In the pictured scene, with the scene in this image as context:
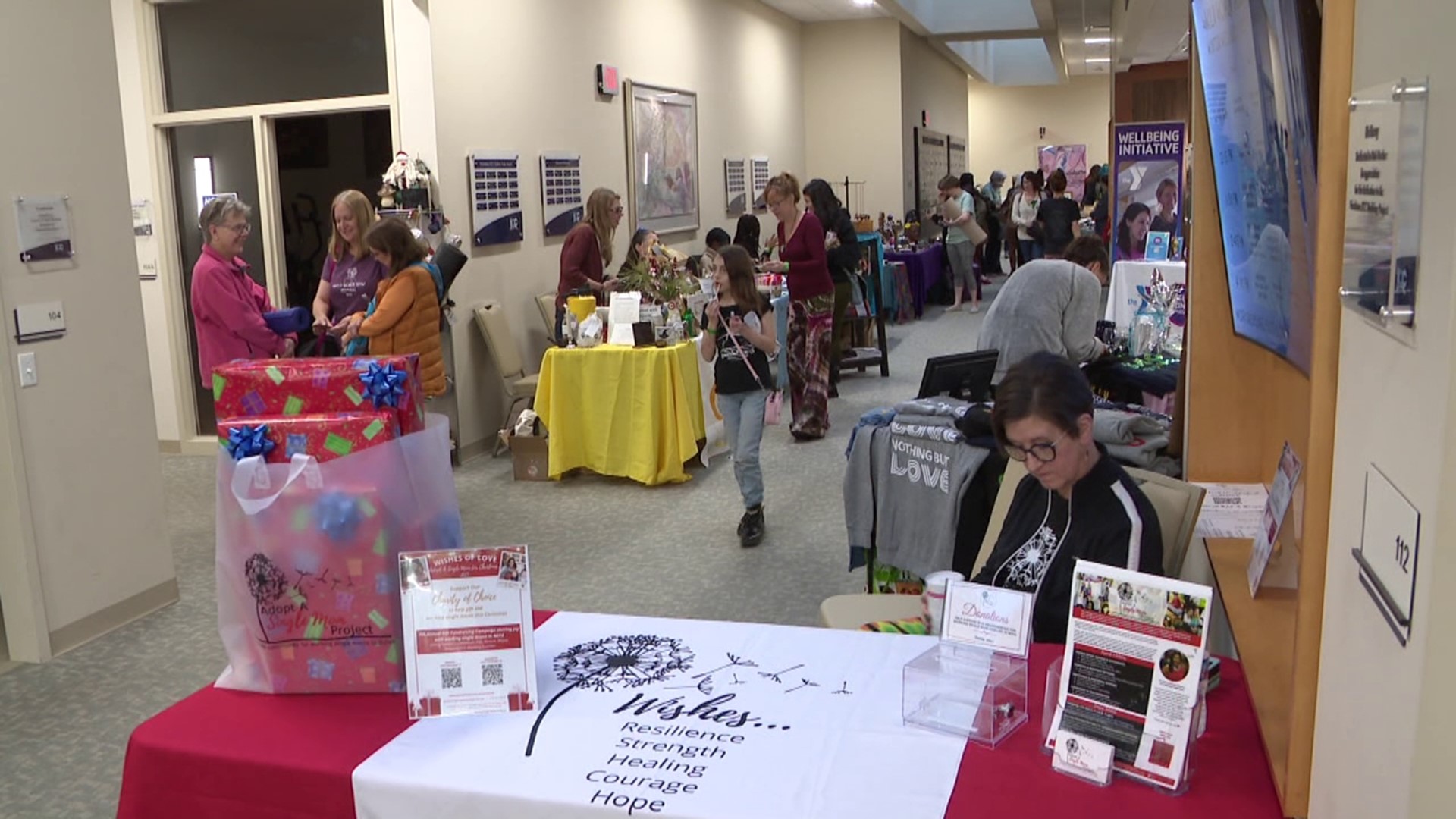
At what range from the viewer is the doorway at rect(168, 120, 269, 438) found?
23.4 ft

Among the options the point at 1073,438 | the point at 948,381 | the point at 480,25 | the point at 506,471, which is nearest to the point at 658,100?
the point at 480,25

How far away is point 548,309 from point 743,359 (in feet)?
10.1

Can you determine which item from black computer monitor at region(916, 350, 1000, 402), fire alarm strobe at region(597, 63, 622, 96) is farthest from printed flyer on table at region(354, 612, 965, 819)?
fire alarm strobe at region(597, 63, 622, 96)

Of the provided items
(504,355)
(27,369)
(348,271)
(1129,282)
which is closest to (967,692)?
(27,369)

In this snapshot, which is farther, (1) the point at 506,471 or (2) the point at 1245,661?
(1) the point at 506,471

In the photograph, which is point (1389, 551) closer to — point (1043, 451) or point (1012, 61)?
point (1043, 451)

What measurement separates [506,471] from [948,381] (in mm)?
3173

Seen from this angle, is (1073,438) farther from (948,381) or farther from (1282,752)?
(948,381)

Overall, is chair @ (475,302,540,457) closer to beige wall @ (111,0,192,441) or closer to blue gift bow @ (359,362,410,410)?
beige wall @ (111,0,192,441)

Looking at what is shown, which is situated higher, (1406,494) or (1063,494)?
(1406,494)

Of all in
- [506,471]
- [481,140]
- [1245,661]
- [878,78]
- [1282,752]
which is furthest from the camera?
[878,78]

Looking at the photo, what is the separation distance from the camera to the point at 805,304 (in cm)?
688

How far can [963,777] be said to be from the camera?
150 centimetres

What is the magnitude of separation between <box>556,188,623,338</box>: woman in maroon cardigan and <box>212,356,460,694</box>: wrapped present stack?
5.15 metres
